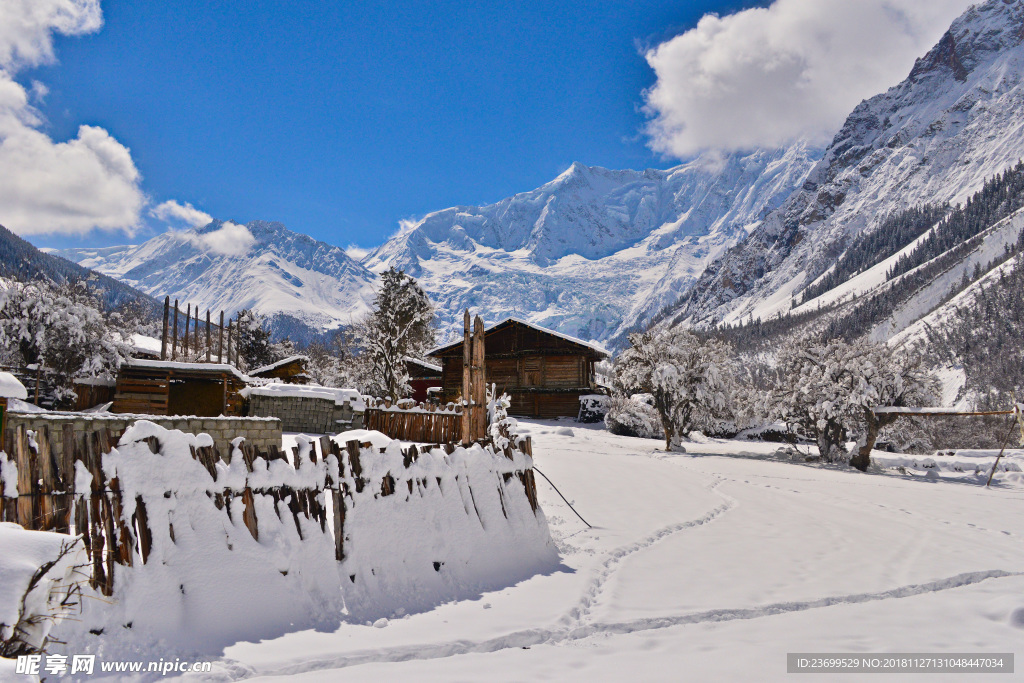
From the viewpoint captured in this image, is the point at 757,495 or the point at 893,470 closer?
the point at 757,495

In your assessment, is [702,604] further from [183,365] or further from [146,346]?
[146,346]

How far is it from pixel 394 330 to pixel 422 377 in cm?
411

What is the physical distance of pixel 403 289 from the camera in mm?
41062

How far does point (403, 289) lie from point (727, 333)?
5431 inches

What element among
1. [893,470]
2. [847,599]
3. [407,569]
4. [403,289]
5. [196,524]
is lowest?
[893,470]

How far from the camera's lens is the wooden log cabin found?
35.8 metres

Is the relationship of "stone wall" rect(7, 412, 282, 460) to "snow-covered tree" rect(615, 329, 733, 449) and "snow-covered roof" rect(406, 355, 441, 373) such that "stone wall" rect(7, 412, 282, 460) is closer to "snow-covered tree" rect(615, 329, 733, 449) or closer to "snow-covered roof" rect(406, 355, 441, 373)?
"snow-covered tree" rect(615, 329, 733, 449)

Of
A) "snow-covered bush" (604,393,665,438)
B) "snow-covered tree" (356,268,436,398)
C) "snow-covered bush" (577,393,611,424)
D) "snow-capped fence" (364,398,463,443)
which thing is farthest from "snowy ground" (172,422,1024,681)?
"snow-covered tree" (356,268,436,398)

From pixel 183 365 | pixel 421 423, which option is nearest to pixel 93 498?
pixel 421 423

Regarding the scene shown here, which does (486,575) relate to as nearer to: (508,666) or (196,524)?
(508,666)

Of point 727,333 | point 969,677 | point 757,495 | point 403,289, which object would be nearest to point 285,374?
point 403,289

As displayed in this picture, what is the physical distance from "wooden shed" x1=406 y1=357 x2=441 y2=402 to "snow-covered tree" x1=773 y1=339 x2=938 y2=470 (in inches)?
904

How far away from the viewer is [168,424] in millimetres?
10828

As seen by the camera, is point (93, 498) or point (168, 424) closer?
point (93, 498)
